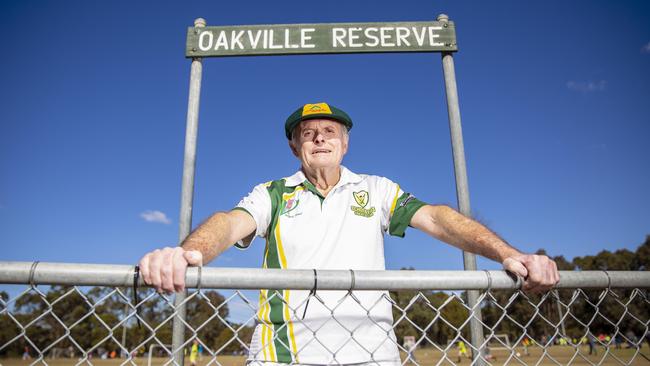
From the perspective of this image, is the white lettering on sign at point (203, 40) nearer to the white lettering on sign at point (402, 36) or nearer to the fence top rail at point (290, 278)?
the white lettering on sign at point (402, 36)

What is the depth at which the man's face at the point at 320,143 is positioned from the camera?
255 centimetres

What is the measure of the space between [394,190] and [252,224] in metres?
0.84

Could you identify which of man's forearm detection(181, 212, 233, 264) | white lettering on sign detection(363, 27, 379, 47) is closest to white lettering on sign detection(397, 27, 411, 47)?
white lettering on sign detection(363, 27, 379, 47)

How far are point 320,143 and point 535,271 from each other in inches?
55.4

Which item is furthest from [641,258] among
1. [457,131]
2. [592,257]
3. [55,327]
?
[55,327]

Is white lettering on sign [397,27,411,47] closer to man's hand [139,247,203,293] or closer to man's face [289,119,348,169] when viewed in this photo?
man's face [289,119,348,169]

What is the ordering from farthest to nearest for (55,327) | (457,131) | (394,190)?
(55,327), (457,131), (394,190)

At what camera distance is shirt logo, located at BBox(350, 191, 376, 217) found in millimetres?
2381

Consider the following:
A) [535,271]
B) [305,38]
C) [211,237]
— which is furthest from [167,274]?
[305,38]

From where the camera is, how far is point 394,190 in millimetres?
2529

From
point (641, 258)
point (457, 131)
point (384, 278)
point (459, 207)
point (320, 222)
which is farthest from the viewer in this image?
point (641, 258)

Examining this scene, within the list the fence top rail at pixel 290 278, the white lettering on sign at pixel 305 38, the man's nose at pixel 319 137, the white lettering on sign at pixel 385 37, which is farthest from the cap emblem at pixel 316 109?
the fence top rail at pixel 290 278

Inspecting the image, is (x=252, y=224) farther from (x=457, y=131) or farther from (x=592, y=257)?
(x=592, y=257)

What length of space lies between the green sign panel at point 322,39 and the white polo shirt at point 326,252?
3.20ft
